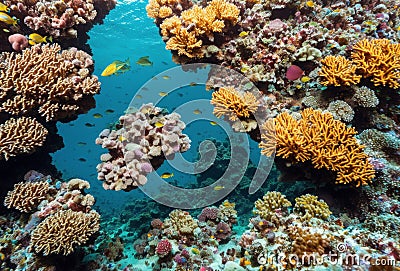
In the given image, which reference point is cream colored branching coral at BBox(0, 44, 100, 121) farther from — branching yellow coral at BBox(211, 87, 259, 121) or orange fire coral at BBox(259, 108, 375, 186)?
orange fire coral at BBox(259, 108, 375, 186)

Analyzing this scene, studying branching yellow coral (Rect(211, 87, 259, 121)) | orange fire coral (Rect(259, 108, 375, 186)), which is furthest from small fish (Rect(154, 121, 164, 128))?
orange fire coral (Rect(259, 108, 375, 186))

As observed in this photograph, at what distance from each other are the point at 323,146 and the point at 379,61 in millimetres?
2332

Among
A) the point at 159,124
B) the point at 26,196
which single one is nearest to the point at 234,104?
the point at 159,124

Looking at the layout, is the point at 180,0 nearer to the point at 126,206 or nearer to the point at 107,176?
the point at 107,176

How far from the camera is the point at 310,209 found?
4211 mm

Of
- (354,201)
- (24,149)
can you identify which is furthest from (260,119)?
(24,149)

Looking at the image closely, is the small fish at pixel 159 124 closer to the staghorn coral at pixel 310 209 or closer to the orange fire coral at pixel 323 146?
the orange fire coral at pixel 323 146

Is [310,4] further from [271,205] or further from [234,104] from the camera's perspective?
[271,205]

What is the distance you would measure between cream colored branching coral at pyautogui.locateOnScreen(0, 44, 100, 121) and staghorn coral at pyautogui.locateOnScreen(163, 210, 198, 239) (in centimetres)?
329

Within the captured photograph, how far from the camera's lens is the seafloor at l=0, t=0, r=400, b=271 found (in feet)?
14.0

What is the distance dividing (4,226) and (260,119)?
5736 mm

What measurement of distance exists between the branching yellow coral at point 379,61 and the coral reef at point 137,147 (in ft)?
13.2

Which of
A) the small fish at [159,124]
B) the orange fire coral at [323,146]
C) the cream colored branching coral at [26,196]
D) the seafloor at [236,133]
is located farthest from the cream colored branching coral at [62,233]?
the orange fire coral at [323,146]

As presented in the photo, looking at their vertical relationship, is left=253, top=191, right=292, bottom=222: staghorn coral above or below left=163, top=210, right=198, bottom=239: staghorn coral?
above
